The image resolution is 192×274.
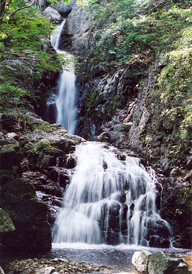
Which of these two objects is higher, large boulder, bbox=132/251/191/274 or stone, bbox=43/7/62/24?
stone, bbox=43/7/62/24

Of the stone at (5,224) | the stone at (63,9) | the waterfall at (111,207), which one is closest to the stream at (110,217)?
the waterfall at (111,207)

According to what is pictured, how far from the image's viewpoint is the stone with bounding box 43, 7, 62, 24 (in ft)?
92.3

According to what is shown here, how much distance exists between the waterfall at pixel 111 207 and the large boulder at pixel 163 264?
114 inches

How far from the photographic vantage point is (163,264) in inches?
144

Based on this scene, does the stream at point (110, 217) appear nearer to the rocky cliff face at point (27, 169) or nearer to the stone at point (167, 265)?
the rocky cliff face at point (27, 169)

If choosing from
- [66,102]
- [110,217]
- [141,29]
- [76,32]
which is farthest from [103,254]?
[76,32]

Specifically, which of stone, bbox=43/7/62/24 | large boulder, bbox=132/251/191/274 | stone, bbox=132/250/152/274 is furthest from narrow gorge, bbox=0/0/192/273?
stone, bbox=43/7/62/24

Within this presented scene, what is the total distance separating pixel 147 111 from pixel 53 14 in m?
23.0

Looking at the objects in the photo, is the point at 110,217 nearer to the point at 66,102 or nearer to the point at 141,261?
the point at 141,261

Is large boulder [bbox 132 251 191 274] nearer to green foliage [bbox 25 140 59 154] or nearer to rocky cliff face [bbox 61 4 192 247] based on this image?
rocky cliff face [bbox 61 4 192 247]

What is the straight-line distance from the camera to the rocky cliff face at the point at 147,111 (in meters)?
8.13

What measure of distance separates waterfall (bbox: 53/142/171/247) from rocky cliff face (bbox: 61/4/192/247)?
639 mm

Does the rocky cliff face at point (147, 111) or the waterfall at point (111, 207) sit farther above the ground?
the rocky cliff face at point (147, 111)

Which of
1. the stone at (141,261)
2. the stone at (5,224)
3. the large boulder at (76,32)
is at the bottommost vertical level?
the stone at (141,261)
